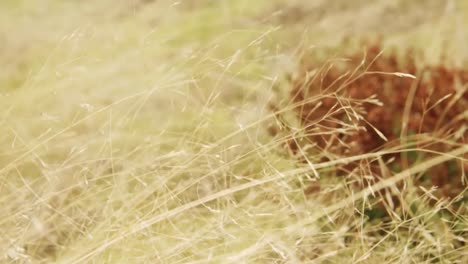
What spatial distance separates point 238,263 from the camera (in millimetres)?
2557

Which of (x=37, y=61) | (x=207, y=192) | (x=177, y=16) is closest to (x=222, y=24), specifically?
(x=177, y=16)

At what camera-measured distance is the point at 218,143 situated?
271cm

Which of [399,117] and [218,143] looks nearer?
[218,143]

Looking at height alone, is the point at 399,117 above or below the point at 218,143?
below

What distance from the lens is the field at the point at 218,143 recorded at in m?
2.66

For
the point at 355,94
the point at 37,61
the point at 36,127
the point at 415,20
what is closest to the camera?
the point at 355,94

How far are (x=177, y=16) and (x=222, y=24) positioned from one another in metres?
0.41

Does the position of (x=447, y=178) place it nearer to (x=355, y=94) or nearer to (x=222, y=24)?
(x=355, y=94)

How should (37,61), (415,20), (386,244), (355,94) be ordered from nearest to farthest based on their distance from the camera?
1. (386,244)
2. (355,94)
3. (37,61)
4. (415,20)

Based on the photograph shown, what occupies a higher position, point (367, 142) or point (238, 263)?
point (238, 263)

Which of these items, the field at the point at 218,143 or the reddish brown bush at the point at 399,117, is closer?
the field at the point at 218,143

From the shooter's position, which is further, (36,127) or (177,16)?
(177,16)

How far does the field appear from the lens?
2.66 metres

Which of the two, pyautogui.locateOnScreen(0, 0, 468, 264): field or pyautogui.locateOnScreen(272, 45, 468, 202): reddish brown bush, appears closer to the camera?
pyautogui.locateOnScreen(0, 0, 468, 264): field
